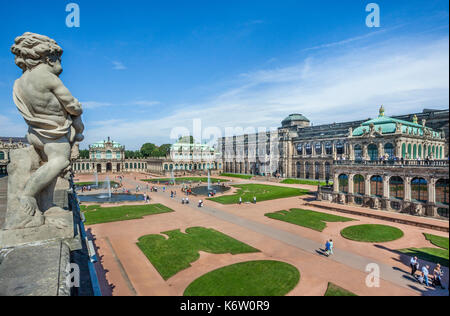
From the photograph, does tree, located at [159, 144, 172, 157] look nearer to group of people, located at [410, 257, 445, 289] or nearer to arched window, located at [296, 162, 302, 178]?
arched window, located at [296, 162, 302, 178]

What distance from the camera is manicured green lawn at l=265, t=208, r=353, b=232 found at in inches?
1192

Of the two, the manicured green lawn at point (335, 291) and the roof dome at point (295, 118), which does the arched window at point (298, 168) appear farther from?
the manicured green lawn at point (335, 291)

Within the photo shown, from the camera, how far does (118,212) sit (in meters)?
36.5

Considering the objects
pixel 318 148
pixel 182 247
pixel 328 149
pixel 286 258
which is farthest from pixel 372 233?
pixel 318 148

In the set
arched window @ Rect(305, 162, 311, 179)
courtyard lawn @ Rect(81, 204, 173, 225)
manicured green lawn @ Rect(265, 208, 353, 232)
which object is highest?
arched window @ Rect(305, 162, 311, 179)

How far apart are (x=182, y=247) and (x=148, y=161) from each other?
105m

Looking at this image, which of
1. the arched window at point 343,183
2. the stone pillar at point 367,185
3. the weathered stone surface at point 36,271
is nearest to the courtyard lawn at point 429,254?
the stone pillar at point 367,185

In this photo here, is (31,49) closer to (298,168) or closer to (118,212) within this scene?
(118,212)

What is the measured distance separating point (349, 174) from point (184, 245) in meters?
29.9

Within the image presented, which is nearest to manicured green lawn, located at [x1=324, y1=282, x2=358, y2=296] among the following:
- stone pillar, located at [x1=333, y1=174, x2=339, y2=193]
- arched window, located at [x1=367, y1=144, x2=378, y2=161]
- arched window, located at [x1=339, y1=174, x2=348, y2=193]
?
arched window, located at [x1=339, y1=174, x2=348, y2=193]

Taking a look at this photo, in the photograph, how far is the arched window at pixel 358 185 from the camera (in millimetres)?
38606

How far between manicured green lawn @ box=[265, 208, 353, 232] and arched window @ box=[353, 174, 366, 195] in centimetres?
805

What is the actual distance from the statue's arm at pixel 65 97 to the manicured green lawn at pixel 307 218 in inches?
1097
